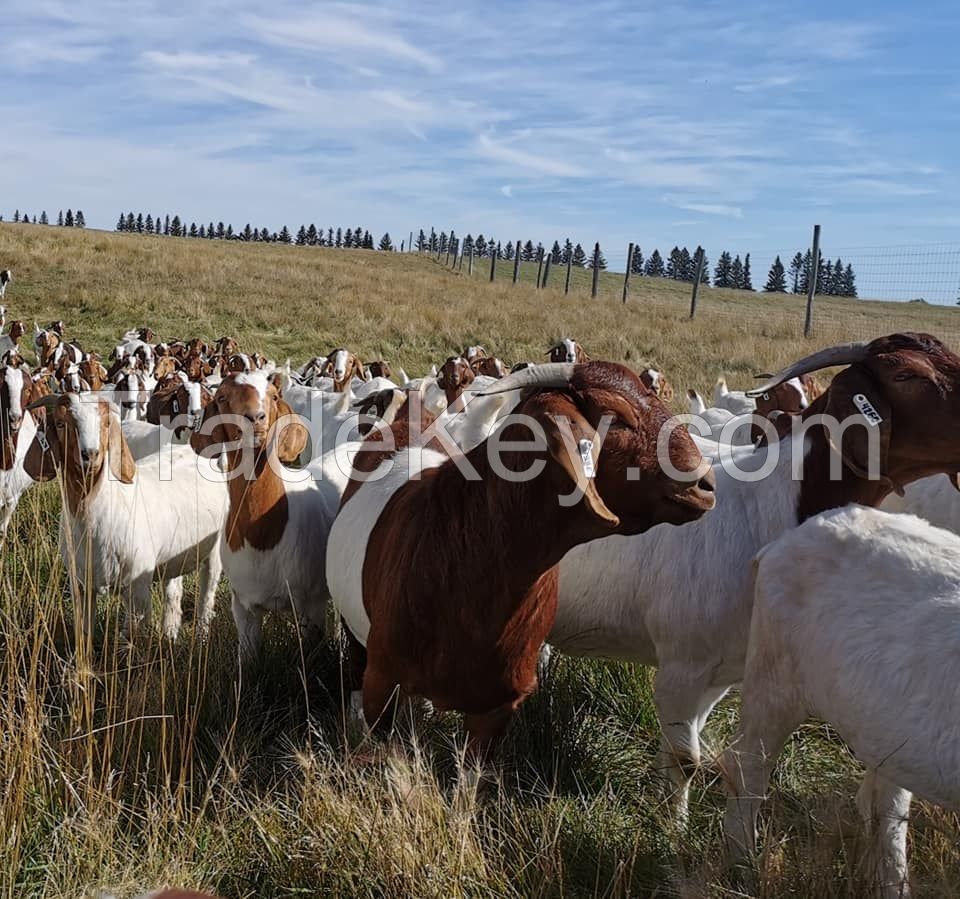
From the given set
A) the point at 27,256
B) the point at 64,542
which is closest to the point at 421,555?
the point at 64,542

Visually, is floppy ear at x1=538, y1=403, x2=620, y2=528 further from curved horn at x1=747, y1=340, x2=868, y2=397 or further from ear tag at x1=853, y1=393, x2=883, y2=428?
ear tag at x1=853, y1=393, x2=883, y2=428

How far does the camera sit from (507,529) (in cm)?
344

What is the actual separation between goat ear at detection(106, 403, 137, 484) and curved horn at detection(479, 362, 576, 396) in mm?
3152

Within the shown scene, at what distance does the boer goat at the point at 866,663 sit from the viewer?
2.96 m

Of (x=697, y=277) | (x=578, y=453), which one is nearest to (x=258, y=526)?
(x=578, y=453)

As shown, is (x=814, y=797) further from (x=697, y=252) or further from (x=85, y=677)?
(x=697, y=252)

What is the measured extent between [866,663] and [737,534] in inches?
41.4

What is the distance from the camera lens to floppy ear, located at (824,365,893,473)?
3678 millimetres

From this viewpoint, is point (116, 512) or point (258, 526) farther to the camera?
point (116, 512)

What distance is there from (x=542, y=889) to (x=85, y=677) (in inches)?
70.6

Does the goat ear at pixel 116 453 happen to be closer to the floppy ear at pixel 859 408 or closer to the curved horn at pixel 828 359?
the curved horn at pixel 828 359

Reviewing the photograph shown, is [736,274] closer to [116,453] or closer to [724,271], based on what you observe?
[724,271]

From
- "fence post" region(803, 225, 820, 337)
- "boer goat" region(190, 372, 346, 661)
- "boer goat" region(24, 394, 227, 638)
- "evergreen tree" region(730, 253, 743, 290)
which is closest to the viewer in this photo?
"boer goat" region(190, 372, 346, 661)

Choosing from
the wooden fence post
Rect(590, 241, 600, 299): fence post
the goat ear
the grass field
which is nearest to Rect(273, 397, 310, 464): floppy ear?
the goat ear
